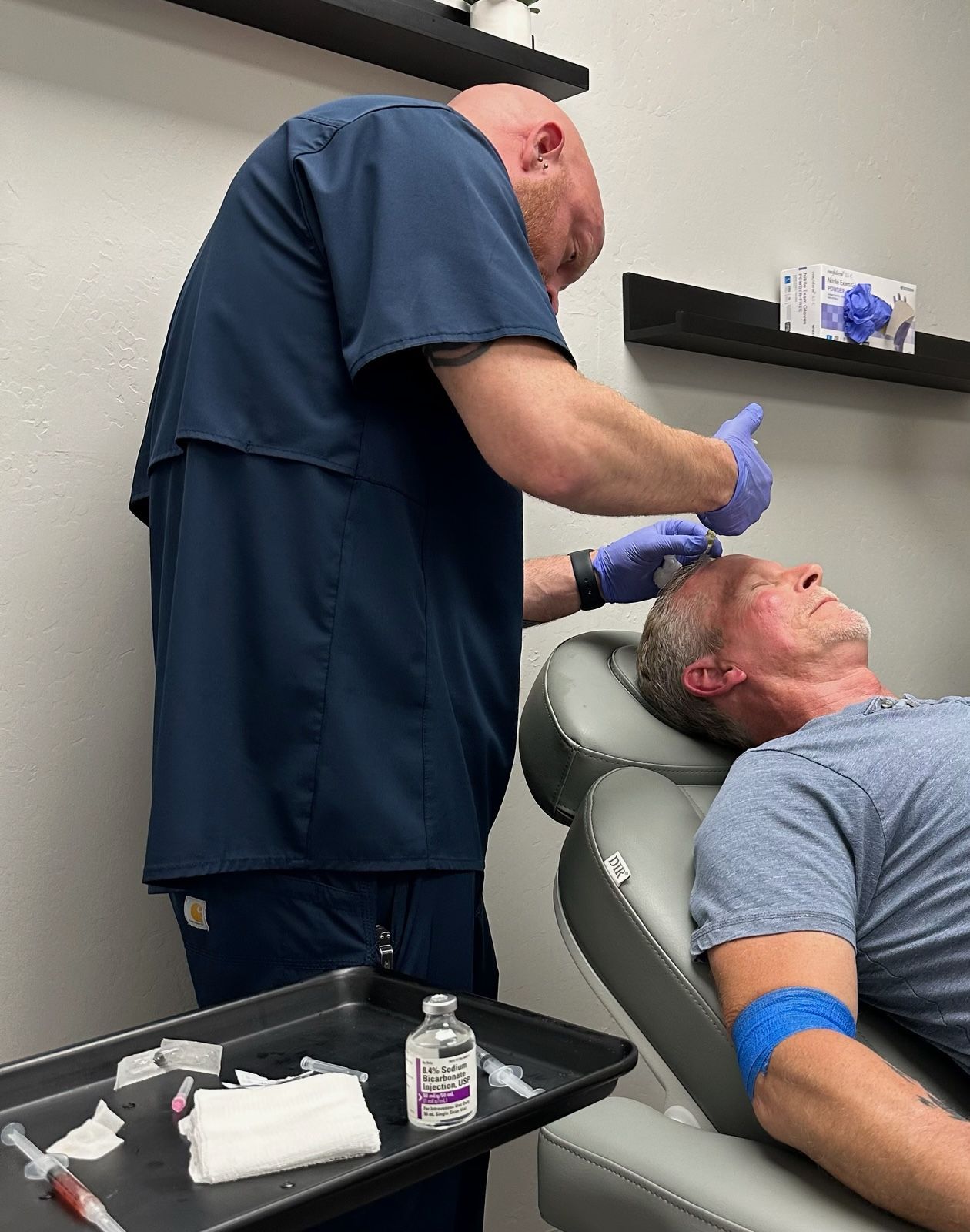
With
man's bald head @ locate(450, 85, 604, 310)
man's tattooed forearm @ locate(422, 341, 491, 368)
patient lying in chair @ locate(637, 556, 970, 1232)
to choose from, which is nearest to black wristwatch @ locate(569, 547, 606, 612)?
patient lying in chair @ locate(637, 556, 970, 1232)

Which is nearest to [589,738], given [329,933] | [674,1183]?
[329,933]

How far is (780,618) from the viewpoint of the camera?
1597 millimetres

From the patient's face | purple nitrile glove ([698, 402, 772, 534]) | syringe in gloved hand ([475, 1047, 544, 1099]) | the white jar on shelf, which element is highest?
the white jar on shelf

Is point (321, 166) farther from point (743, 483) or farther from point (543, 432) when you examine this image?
point (743, 483)

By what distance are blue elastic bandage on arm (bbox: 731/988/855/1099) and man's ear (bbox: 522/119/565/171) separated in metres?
0.97

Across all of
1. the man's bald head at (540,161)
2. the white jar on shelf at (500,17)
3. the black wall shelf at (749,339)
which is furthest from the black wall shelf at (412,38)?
the black wall shelf at (749,339)

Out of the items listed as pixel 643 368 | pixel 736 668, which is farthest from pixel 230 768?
pixel 643 368

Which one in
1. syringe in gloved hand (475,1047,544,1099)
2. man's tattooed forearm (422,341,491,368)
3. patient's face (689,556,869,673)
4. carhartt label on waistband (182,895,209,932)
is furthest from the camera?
patient's face (689,556,869,673)

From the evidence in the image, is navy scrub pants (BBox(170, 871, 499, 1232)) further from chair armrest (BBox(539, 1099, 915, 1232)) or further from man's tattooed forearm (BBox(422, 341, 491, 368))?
man's tattooed forearm (BBox(422, 341, 491, 368))

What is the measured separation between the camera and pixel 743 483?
142cm

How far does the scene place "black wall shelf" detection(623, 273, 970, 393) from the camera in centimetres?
216

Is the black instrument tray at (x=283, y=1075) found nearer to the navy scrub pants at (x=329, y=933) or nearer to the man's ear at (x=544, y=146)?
the navy scrub pants at (x=329, y=933)

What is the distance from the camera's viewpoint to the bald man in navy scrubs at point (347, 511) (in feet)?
3.66

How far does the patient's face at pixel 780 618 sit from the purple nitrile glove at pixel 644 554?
0.32 feet
